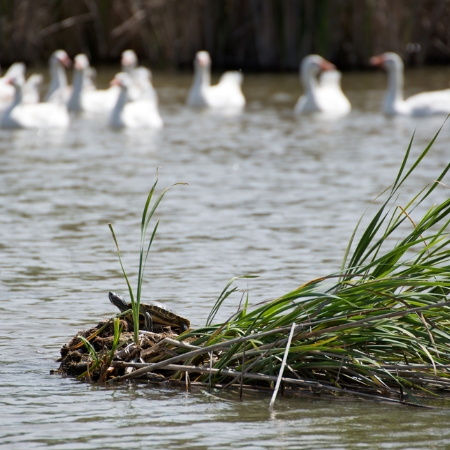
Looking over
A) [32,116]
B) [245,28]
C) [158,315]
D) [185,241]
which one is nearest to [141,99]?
[32,116]

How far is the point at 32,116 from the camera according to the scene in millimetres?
17234

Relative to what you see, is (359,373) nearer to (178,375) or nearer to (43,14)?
(178,375)

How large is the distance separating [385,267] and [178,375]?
109 cm

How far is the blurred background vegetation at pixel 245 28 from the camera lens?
949 inches

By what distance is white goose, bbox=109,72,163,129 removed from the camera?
1697 centimetres

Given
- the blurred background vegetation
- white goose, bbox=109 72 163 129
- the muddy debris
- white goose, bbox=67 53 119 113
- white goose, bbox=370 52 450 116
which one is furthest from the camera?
the blurred background vegetation

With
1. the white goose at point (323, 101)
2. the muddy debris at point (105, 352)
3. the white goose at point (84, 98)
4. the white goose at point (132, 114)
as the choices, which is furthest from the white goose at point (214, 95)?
the muddy debris at point (105, 352)

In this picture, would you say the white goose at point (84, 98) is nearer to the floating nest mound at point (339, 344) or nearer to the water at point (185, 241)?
the water at point (185, 241)

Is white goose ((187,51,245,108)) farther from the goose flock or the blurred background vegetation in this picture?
the blurred background vegetation

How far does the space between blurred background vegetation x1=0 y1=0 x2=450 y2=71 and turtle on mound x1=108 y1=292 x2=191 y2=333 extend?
1887 cm

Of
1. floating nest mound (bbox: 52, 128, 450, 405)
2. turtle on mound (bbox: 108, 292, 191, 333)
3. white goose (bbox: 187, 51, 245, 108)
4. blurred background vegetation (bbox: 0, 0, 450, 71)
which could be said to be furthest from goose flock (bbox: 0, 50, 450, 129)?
floating nest mound (bbox: 52, 128, 450, 405)

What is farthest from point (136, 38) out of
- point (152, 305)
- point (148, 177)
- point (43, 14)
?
point (152, 305)

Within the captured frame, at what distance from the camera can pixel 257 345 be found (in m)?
4.91

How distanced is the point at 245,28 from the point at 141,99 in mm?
7398
